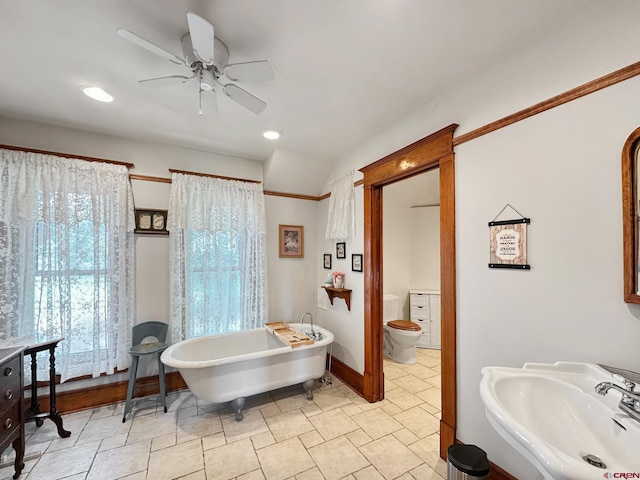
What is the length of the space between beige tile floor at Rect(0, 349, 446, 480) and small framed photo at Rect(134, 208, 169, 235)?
5.38ft

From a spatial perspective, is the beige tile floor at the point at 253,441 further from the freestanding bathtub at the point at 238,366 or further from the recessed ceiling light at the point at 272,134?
the recessed ceiling light at the point at 272,134

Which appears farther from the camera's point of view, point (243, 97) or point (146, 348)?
point (146, 348)

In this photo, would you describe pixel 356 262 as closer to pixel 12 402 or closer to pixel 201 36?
pixel 201 36

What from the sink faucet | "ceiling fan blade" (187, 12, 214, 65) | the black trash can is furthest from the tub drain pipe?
"ceiling fan blade" (187, 12, 214, 65)

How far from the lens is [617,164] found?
1.18m

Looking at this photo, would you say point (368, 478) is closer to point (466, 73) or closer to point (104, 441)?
point (104, 441)

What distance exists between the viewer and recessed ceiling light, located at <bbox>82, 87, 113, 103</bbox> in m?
1.92

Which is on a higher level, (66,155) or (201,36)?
(201,36)

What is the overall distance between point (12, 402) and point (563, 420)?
305cm

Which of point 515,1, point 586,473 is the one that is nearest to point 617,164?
point 515,1

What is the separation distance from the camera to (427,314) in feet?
13.6

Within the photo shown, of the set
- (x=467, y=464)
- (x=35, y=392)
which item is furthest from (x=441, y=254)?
(x=35, y=392)

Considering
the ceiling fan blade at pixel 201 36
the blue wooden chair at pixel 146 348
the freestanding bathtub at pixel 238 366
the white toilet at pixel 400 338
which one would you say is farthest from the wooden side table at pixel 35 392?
the white toilet at pixel 400 338

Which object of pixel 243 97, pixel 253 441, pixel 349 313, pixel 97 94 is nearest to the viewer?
pixel 243 97
